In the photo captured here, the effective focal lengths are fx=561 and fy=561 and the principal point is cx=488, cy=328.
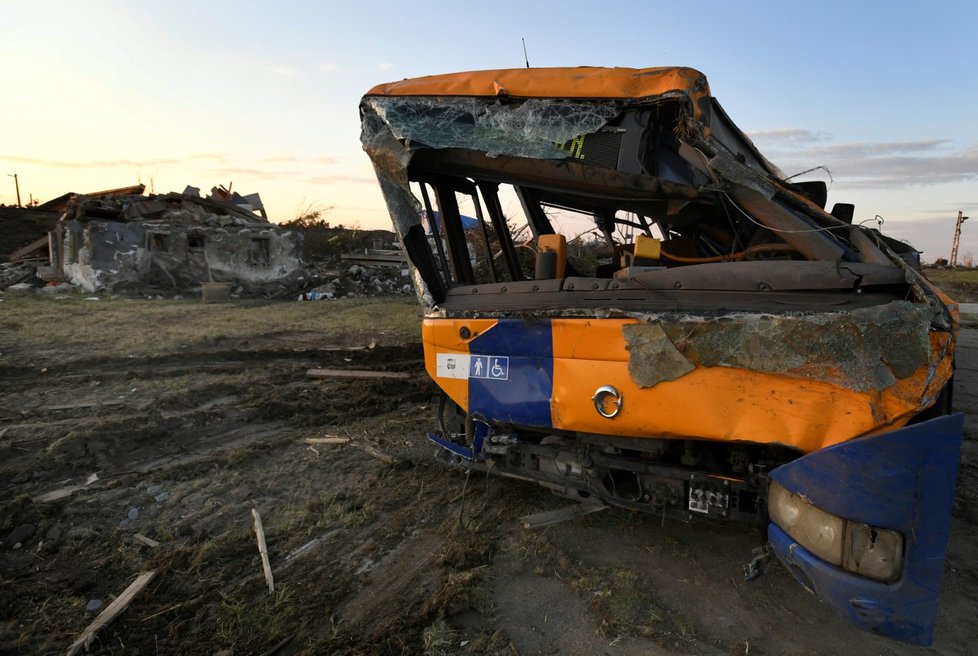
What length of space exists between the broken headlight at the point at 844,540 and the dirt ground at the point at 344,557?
0.64 meters

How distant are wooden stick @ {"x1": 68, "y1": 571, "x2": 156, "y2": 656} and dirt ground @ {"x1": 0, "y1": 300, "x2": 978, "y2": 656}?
38mm

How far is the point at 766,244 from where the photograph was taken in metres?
2.90

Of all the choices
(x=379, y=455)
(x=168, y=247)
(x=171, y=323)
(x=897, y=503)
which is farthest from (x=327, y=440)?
(x=168, y=247)

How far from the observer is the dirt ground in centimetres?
252

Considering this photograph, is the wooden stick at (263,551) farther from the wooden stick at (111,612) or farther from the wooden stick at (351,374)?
the wooden stick at (351,374)

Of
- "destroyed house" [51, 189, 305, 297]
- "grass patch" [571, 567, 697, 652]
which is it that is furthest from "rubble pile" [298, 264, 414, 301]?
"grass patch" [571, 567, 697, 652]

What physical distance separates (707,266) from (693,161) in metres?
0.53

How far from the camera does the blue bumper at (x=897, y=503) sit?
1.85 metres

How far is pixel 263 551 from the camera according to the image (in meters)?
3.14

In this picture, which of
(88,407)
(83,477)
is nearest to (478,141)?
(83,477)

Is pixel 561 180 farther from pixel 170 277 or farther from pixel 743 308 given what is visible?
pixel 170 277

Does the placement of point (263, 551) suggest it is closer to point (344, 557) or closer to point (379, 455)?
point (344, 557)

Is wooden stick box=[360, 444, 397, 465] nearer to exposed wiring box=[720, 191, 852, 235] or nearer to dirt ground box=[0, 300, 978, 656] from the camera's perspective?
dirt ground box=[0, 300, 978, 656]

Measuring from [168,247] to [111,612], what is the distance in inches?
718
